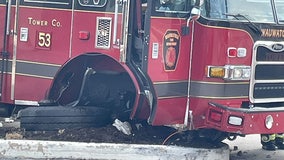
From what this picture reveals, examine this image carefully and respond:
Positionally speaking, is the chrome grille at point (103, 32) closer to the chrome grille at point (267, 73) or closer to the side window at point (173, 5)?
the side window at point (173, 5)

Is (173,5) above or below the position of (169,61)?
above

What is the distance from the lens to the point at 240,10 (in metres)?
6.72

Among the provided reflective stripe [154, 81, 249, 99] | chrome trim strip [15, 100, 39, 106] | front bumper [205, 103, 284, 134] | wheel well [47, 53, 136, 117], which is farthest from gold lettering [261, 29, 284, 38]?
chrome trim strip [15, 100, 39, 106]

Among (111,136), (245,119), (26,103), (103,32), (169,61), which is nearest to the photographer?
(245,119)

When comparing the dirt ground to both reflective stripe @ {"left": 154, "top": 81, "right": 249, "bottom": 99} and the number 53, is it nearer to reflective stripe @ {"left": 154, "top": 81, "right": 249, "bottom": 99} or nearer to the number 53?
reflective stripe @ {"left": 154, "top": 81, "right": 249, "bottom": 99}

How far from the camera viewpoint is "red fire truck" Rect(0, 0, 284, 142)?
259 inches

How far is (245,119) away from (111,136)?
1612mm

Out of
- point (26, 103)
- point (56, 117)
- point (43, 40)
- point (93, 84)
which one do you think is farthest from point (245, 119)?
point (26, 103)

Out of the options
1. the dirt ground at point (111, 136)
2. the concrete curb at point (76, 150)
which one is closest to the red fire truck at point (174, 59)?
the dirt ground at point (111, 136)

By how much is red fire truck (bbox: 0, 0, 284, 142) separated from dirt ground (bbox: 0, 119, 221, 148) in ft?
0.58

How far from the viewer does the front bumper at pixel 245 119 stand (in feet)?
21.3

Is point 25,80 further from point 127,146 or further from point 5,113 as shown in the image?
point 127,146

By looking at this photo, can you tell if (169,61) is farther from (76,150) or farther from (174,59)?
(76,150)

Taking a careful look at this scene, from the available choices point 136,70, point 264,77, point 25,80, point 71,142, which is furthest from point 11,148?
point 264,77
